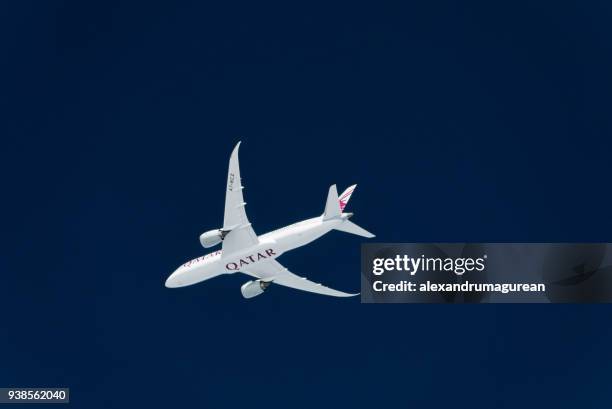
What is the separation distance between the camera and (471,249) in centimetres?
7538

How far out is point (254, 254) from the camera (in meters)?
74.1

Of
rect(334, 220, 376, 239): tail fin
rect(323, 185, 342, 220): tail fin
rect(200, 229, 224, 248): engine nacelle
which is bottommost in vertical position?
rect(200, 229, 224, 248): engine nacelle

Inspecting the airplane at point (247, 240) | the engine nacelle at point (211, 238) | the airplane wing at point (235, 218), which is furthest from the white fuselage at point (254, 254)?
the engine nacelle at point (211, 238)

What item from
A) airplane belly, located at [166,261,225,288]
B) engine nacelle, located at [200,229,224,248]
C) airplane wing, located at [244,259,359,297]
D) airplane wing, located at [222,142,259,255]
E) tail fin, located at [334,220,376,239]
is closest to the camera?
airplane wing, located at [222,142,259,255]

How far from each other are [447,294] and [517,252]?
4.58 meters

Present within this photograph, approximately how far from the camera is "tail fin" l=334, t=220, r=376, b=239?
240ft

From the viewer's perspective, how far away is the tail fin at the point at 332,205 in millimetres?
72062

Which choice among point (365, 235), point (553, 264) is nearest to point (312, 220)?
point (365, 235)

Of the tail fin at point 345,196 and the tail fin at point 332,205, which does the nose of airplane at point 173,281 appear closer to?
the tail fin at point 332,205

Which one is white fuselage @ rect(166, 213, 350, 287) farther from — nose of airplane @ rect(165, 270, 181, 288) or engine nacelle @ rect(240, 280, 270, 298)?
engine nacelle @ rect(240, 280, 270, 298)

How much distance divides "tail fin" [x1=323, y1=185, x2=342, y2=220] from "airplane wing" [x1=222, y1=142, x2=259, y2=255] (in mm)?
4108

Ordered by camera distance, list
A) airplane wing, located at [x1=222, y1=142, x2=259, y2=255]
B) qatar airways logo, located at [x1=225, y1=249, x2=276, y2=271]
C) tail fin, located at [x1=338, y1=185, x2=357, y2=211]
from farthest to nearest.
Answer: qatar airways logo, located at [x1=225, y1=249, x2=276, y2=271] → tail fin, located at [x1=338, y1=185, x2=357, y2=211] → airplane wing, located at [x1=222, y1=142, x2=259, y2=255]

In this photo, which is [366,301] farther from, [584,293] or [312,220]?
[584,293]

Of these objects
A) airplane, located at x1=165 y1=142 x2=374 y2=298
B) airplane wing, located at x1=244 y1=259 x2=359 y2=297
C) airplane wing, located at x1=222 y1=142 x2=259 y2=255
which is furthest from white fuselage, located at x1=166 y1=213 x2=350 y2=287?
airplane wing, located at x1=244 y1=259 x2=359 y2=297
